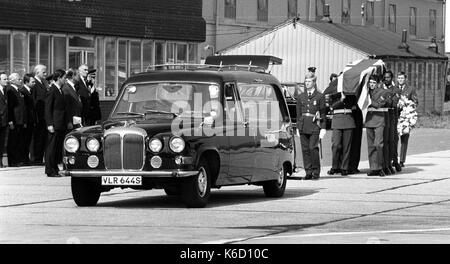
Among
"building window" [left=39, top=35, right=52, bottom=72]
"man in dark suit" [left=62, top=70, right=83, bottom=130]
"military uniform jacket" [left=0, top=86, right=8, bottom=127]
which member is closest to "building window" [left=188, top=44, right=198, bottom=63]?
"building window" [left=39, top=35, right=52, bottom=72]

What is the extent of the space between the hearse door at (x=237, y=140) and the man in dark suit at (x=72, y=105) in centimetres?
566

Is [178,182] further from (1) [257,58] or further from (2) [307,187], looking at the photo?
(1) [257,58]

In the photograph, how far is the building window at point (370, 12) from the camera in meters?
72.4

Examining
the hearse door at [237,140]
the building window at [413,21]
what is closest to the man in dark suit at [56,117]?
the hearse door at [237,140]

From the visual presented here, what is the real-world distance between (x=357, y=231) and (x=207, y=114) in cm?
419

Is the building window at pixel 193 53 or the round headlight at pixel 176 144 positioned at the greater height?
the building window at pixel 193 53

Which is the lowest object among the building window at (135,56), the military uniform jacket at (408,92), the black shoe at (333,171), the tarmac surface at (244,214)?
the black shoe at (333,171)

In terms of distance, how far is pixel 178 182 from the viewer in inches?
642

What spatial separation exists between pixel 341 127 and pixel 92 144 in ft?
28.1


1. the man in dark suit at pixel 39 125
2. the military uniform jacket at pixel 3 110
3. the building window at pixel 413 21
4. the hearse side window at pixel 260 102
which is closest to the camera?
the hearse side window at pixel 260 102

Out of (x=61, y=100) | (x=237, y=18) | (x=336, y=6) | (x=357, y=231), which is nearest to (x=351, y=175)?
(x=61, y=100)

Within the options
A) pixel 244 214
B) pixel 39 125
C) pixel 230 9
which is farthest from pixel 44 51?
pixel 244 214

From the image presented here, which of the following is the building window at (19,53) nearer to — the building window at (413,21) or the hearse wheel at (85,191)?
the hearse wheel at (85,191)

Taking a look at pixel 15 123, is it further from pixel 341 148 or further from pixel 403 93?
pixel 403 93
